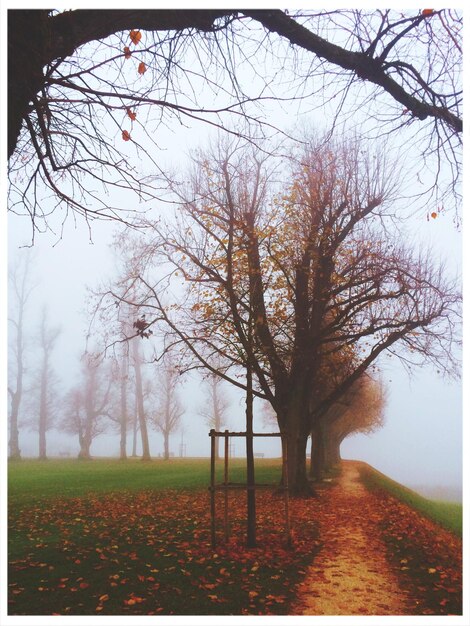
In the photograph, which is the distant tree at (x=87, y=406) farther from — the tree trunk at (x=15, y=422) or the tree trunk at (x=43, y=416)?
the tree trunk at (x=15, y=422)

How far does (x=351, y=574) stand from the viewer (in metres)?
4.50

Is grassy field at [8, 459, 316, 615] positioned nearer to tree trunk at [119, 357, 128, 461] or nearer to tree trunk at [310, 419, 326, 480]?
tree trunk at [119, 357, 128, 461]

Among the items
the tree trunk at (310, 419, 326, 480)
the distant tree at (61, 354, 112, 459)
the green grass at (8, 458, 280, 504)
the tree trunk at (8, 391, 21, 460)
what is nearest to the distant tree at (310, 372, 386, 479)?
the tree trunk at (310, 419, 326, 480)

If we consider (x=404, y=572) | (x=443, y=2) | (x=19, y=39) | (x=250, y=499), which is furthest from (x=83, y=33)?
(x=404, y=572)

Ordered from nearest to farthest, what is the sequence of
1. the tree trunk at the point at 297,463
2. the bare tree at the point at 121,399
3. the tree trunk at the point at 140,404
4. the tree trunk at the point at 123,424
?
the bare tree at the point at 121,399 → the tree trunk at the point at 140,404 → the tree trunk at the point at 123,424 → the tree trunk at the point at 297,463

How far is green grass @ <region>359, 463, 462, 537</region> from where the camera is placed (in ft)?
14.5

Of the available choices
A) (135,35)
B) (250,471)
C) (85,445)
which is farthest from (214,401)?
(135,35)

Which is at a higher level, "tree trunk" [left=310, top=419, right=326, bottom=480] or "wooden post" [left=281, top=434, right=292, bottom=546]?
"wooden post" [left=281, top=434, right=292, bottom=546]

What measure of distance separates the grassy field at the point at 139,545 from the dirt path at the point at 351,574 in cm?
18

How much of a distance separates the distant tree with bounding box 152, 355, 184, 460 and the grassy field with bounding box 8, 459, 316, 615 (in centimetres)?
91

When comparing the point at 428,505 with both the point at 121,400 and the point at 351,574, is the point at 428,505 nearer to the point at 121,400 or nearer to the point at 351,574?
the point at 351,574

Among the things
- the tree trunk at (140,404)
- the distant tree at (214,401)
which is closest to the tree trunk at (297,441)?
the distant tree at (214,401)

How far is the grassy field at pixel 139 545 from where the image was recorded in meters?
3.71

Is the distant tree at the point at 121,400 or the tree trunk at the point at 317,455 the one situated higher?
the distant tree at the point at 121,400
